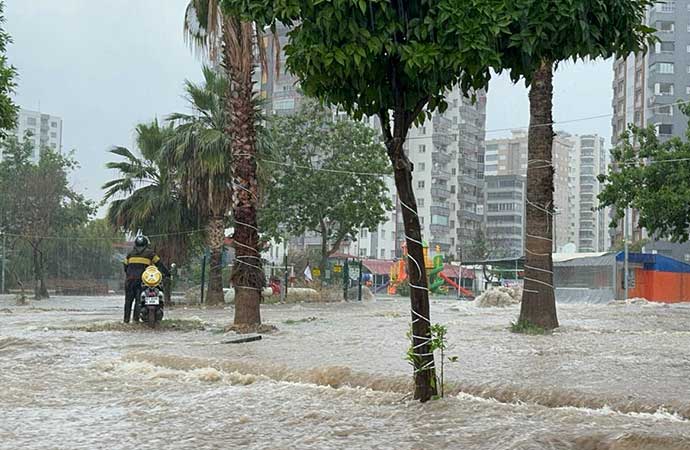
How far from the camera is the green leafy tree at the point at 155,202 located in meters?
29.8

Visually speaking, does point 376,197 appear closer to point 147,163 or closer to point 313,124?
point 313,124

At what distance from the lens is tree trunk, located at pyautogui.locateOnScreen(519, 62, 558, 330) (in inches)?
608

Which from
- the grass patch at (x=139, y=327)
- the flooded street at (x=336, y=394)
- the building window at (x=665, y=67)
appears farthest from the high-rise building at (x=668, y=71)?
the flooded street at (x=336, y=394)

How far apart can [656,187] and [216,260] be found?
16.7 meters

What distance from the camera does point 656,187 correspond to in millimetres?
33500

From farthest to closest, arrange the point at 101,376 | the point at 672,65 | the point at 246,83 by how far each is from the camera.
Result: the point at 672,65 → the point at 246,83 → the point at 101,376

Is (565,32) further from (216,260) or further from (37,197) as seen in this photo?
(37,197)

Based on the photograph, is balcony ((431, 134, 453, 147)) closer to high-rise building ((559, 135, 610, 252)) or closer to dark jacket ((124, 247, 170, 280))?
high-rise building ((559, 135, 610, 252))

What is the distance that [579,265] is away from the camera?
3906 centimetres

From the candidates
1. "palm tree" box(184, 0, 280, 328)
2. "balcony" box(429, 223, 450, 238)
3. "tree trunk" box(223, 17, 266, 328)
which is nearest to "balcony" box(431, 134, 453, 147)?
"balcony" box(429, 223, 450, 238)

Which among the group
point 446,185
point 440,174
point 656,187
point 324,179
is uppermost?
point 440,174

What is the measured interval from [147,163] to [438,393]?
24689mm

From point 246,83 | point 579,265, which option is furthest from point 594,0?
point 579,265

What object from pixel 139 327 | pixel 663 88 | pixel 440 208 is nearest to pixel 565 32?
→ pixel 139 327
